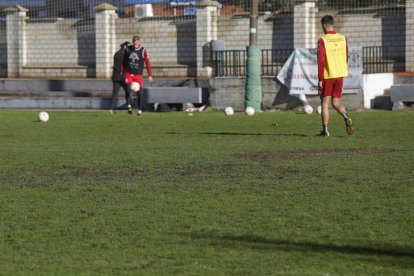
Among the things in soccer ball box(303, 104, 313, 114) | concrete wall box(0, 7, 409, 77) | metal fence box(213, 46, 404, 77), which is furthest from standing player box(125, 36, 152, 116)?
concrete wall box(0, 7, 409, 77)

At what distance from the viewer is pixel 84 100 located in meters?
34.5

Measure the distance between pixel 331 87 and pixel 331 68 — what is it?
333mm

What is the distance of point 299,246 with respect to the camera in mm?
7855

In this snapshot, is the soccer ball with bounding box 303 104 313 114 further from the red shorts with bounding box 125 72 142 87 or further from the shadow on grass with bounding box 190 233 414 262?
the shadow on grass with bounding box 190 233 414 262

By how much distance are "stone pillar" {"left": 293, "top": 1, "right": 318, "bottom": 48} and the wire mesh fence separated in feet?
0.11

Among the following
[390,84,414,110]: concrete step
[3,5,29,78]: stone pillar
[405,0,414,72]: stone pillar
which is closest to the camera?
[390,84,414,110]: concrete step

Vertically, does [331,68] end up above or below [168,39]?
below

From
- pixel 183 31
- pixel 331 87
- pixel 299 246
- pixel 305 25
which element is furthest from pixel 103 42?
pixel 299 246

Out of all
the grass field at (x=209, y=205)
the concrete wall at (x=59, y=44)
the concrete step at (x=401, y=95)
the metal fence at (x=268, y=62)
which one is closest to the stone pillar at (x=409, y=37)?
the metal fence at (x=268, y=62)

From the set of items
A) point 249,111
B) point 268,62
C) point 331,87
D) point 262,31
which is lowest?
point 249,111

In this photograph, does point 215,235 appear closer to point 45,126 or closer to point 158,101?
point 45,126

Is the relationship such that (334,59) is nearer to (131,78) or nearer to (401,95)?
(131,78)

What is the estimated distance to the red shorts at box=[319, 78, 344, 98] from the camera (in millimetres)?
18531

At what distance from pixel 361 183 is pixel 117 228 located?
3640mm
